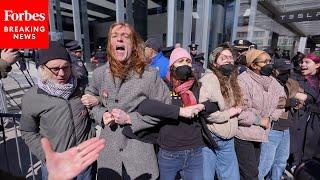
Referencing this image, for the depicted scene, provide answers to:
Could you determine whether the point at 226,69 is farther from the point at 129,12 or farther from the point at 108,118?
the point at 129,12

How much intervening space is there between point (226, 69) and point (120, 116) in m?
1.20

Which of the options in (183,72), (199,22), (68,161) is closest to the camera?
(68,161)

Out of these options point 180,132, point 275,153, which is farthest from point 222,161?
point 275,153

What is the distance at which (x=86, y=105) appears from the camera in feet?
7.45

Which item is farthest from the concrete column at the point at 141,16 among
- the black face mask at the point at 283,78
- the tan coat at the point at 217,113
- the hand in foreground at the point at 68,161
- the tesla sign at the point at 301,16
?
the hand in foreground at the point at 68,161

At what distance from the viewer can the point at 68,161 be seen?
4.45 ft

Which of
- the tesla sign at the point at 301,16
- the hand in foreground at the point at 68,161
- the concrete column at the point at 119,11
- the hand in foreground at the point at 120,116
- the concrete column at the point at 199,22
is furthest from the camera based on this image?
the tesla sign at the point at 301,16

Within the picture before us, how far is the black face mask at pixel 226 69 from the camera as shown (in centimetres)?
270

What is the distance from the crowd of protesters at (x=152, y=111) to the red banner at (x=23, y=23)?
0.56 m

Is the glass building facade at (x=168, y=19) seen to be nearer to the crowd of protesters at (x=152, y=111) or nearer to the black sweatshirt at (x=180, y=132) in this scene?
the crowd of protesters at (x=152, y=111)

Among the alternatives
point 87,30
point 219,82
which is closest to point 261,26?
point 87,30

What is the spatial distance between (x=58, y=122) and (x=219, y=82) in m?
1.49

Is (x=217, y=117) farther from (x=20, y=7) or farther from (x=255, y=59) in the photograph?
(x=20, y=7)

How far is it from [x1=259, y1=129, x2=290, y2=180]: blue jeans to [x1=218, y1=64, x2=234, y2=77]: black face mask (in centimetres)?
109
